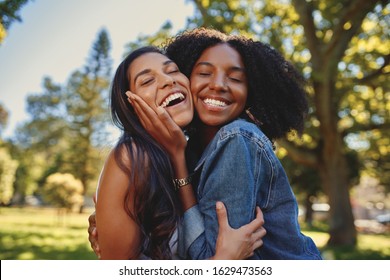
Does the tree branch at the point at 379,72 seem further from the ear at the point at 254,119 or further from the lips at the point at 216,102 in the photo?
the lips at the point at 216,102

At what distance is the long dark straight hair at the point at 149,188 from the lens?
1604mm

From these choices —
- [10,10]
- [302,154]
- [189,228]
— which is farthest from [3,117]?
[189,228]

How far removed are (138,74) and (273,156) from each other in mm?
728

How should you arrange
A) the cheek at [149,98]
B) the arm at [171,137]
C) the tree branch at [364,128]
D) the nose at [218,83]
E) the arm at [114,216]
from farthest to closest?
the tree branch at [364,128]
the nose at [218,83]
the cheek at [149,98]
the arm at [171,137]
the arm at [114,216]

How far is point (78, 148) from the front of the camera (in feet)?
74.0

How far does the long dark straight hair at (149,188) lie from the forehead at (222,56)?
1.72 feet

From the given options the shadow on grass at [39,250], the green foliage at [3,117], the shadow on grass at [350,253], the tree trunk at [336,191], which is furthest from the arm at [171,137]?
the tree trunk at [336,191]

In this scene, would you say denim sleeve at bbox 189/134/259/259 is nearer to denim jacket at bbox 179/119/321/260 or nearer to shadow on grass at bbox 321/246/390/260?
denim jacket at bbox 179/119/321/260

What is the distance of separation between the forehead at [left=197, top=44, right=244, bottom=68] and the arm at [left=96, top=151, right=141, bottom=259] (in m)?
0.78

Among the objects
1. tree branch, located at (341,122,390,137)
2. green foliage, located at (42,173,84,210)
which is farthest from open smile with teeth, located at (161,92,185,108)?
green foliage, located at (42,173,84,210)

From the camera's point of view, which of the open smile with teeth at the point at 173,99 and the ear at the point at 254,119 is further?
the ear at the point at 254,119
